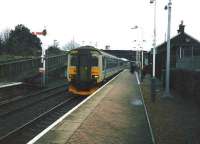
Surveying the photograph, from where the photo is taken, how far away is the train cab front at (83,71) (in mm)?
28031

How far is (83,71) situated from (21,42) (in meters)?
49.4

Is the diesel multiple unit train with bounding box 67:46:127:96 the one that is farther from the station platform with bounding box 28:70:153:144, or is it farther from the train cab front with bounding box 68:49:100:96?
the station platform with bounding box 28:70:153:144

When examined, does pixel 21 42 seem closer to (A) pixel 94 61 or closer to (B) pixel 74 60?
(B) pixel 74 60

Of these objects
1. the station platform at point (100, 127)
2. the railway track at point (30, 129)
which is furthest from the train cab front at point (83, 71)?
the station platform at point (100, 127)

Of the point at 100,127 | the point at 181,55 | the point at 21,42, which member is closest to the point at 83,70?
the point at 181,55

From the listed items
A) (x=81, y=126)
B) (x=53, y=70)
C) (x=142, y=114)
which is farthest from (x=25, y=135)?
(x=53, y=70)

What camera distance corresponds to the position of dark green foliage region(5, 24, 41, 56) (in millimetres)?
72500

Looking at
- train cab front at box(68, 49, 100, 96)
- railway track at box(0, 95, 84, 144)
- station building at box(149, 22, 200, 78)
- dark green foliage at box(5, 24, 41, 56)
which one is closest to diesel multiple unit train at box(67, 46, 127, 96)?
train cab front at box(68, 49, 100, 96)

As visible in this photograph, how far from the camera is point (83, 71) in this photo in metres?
28.4

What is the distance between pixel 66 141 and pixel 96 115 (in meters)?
5.52

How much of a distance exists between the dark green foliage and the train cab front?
42.8 m

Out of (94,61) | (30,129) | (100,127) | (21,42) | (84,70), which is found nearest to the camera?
(100,127)

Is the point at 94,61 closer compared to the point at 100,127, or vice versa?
the point at 100,127

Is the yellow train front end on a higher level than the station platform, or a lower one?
higher
